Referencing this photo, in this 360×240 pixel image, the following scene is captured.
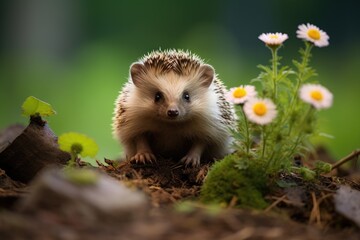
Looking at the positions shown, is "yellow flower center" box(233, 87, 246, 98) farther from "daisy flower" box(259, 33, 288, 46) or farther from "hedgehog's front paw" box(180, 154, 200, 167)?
"hedgehog's front paw" box(180, 154, 200, 167)

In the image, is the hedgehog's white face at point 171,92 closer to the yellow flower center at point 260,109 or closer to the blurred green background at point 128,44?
the yellow flower center at point 260,109

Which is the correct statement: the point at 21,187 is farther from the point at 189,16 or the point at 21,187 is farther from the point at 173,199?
the point at 189,16

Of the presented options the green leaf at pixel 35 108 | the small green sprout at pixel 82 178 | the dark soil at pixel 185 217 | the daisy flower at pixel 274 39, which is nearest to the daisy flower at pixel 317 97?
the daisy flower at pixel 274 39

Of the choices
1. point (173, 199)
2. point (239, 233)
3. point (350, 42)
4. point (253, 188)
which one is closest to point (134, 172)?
point (173, 199)

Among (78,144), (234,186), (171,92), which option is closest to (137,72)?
(171,92)

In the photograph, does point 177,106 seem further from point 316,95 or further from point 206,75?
point 316,95
